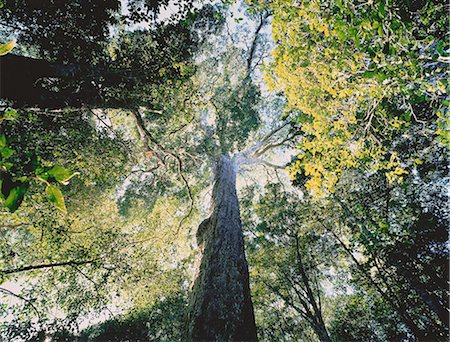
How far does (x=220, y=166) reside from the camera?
8781mm

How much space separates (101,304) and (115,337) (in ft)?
30.9

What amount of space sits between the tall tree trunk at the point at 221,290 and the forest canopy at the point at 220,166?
0.08ft

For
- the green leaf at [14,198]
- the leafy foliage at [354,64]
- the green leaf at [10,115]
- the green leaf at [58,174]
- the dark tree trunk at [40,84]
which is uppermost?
the dark tree trunk at [40,84]

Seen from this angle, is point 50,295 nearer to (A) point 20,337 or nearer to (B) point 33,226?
(B) point 33,226

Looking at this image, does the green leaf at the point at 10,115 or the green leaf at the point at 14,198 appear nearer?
the green leaf at the point at 14,198

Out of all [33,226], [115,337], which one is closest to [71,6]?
[33,226]

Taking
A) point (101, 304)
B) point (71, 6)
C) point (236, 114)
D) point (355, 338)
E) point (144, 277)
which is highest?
point (236, 114)

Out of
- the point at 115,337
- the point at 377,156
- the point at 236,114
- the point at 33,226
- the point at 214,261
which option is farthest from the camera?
the point at 115,337

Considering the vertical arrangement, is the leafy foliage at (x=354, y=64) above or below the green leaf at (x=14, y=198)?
above

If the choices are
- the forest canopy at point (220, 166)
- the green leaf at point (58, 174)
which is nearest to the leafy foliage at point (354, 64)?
the forest canopy at point (220, 166)

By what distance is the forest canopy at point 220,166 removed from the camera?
3.17 metres

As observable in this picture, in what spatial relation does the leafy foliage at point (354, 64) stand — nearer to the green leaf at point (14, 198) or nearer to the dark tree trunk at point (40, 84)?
the green leaf at point (14, 198)

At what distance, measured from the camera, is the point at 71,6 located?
17.3 feet

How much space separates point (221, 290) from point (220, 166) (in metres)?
6.10
